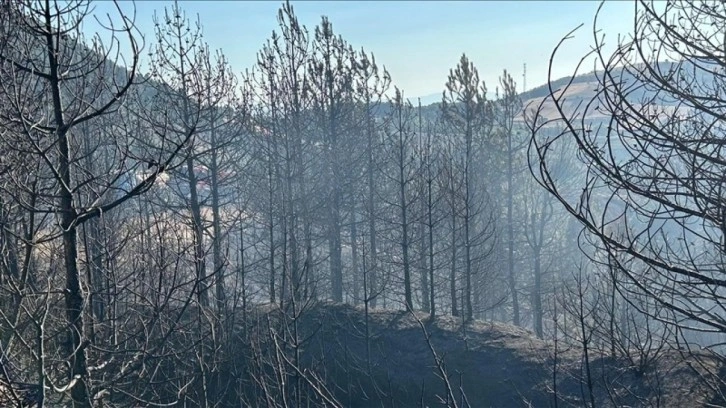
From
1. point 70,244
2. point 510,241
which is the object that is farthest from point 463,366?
point 510,241

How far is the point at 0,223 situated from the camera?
463 cm

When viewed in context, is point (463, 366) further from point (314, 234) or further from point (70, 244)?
point (70, 244)

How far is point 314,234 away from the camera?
2197 cm

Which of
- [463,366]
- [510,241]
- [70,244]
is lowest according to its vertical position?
[463,366]

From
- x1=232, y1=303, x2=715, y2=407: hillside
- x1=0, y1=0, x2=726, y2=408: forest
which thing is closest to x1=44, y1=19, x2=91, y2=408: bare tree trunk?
x1=0, y1=0, x2=726, y2=408: forest

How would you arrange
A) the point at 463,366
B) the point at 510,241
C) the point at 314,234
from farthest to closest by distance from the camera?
1. the point at 510,241
2. the point at 314,234
3. the point at 463,366

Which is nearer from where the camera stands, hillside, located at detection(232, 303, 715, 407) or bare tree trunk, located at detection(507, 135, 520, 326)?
hillside, located at detection(232, 303, 715, 407)

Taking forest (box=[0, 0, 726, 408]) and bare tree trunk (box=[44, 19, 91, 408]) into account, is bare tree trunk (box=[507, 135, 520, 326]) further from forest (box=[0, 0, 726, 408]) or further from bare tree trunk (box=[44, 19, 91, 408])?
bare tree trunk (box=[44, 19, 91, 408])

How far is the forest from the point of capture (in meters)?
4.84

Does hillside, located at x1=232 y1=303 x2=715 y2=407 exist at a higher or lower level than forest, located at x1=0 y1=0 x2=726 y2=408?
lower

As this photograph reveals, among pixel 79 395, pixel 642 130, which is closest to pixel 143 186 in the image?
pixel 79 395

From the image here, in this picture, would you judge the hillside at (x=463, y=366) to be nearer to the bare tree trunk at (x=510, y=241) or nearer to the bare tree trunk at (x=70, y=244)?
the bare tree trunk at (x=70, y=244)

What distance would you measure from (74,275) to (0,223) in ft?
2.21

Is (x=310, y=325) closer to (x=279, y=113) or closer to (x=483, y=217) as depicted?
(x=279, y=113)
